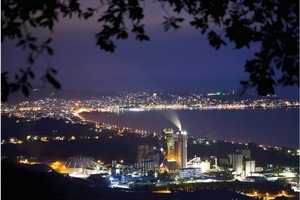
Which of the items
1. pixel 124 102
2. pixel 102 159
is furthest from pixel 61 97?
pixel 102 159

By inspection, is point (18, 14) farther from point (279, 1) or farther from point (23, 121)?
point (23, 121)

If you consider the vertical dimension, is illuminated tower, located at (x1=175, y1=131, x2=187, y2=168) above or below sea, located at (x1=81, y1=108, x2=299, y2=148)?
below

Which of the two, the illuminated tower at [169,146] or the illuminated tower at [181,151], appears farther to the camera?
the illuminated tower at [169,146]

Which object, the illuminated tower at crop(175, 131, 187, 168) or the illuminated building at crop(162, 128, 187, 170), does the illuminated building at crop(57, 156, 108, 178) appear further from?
the illuminated tower at crop(175, 131, 187, 168)

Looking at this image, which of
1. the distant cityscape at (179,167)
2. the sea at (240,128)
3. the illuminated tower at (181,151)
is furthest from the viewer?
the sea at (240,128)

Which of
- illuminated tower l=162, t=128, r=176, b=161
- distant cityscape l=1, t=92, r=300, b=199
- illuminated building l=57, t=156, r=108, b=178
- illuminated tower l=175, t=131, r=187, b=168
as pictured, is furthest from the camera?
illuminated tower l=162, t=128, r=176, b=161

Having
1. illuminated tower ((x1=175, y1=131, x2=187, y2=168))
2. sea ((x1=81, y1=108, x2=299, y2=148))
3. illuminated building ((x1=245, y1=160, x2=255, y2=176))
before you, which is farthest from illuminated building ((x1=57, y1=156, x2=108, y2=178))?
sea ((x1=81, y1=108, x2=299, y2=148))

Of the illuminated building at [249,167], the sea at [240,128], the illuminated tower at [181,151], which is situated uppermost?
the sea at [240,128]

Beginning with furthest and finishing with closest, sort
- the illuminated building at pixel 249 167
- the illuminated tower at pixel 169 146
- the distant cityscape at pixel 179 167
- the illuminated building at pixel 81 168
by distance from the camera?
the illuminated tower at pixel 169 146, the illuminated building at pixel 249 167, the illuminated building at pixel 81 168, the distant cityscape at pixel 179 167

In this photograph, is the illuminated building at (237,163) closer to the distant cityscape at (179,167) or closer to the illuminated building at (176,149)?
the distant cityscape at (179,167)

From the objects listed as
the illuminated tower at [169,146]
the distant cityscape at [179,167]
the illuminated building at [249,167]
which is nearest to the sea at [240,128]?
the distant cityscape at [179,167]

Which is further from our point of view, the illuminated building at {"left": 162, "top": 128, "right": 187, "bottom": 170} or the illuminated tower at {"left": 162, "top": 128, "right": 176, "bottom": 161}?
the illuminated tower at {"left": 162, "top": 128, "right": 176, "bottom": 161}
